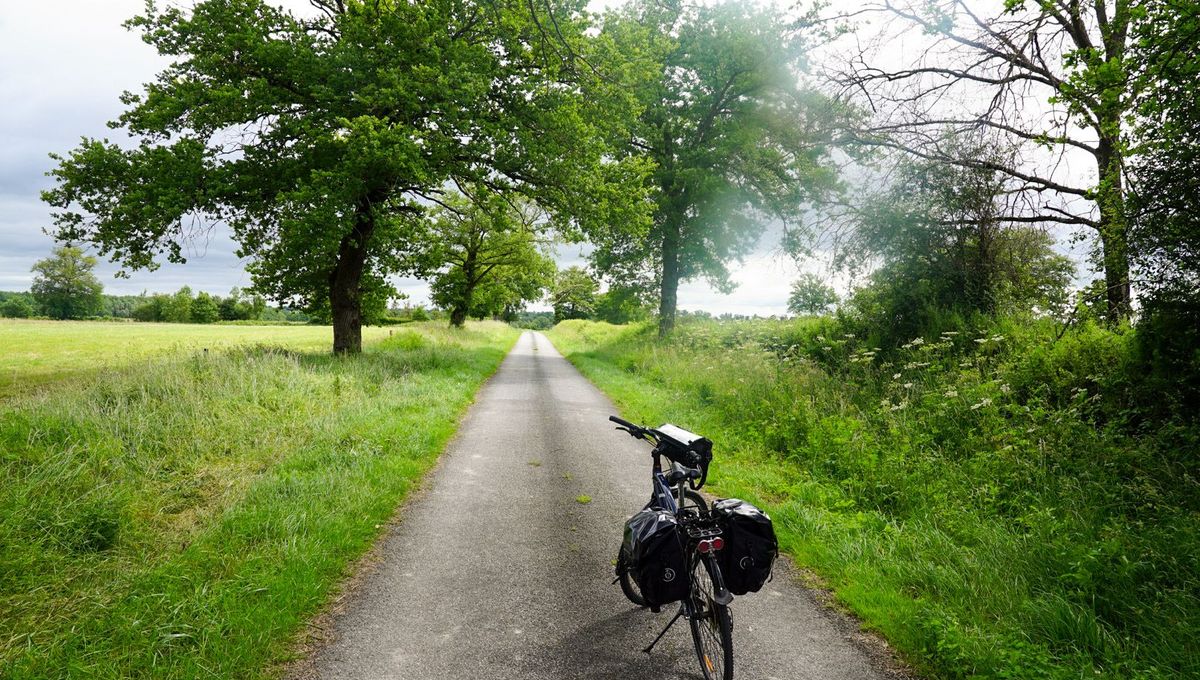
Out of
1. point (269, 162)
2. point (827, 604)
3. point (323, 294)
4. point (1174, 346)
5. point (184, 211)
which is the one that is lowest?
point (827, 604)

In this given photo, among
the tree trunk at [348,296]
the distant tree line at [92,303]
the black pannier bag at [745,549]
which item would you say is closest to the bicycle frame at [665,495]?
the black pannier bag at [745,549]

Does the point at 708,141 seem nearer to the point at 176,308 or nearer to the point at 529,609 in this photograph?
the point at 529,609

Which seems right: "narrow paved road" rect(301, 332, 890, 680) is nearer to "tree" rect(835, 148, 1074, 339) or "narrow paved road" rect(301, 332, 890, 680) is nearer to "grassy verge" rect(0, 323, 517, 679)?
"grassy verge" rect(0, 323, 517, 679)

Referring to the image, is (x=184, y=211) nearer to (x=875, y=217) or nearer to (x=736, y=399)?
(x=736, y=399)

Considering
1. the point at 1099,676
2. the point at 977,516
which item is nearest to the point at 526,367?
the point at 977,516

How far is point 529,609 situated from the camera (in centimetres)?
414

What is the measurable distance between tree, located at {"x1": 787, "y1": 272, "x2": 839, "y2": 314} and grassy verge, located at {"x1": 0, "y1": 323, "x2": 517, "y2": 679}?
9979 mm

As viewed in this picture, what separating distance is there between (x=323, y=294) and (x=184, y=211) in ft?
21.3

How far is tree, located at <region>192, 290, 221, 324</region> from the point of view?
9019 centimetres

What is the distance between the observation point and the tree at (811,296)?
13.0 meters

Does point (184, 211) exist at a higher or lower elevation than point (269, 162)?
lower

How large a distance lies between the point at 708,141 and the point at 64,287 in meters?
105

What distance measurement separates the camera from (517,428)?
410 inches

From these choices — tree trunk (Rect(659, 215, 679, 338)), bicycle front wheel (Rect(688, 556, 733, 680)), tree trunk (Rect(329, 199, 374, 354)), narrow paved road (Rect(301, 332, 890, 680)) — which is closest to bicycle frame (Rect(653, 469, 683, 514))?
bicycle front wheel (Rect(688, 556, 733, 680))
